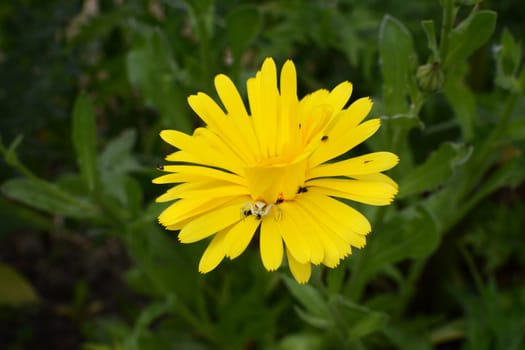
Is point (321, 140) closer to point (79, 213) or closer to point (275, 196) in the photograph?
point (275, 196)

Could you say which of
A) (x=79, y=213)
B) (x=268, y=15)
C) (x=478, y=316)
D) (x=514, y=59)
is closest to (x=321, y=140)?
(x=514, y=59)

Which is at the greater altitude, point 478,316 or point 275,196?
point 275,196

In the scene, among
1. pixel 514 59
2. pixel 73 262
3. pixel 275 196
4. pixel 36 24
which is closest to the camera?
pixel 275 196

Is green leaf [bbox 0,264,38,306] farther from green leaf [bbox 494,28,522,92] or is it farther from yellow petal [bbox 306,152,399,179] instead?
green leaf [bbox 494,28,522,92]

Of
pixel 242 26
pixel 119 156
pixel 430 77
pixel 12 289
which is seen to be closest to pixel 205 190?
pixel 430 77

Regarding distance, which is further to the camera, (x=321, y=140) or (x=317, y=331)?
(x=317, y=331)

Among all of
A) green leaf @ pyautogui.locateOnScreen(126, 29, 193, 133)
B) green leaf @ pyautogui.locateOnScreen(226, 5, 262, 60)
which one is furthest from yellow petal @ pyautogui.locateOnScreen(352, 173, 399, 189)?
green leaf @ pyautogui.locateOnScreen(126, 29, 193, 133)

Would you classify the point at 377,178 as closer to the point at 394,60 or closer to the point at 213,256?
the point at 213,256

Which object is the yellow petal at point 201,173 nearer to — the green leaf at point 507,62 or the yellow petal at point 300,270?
the yellow petal at point 300,270
